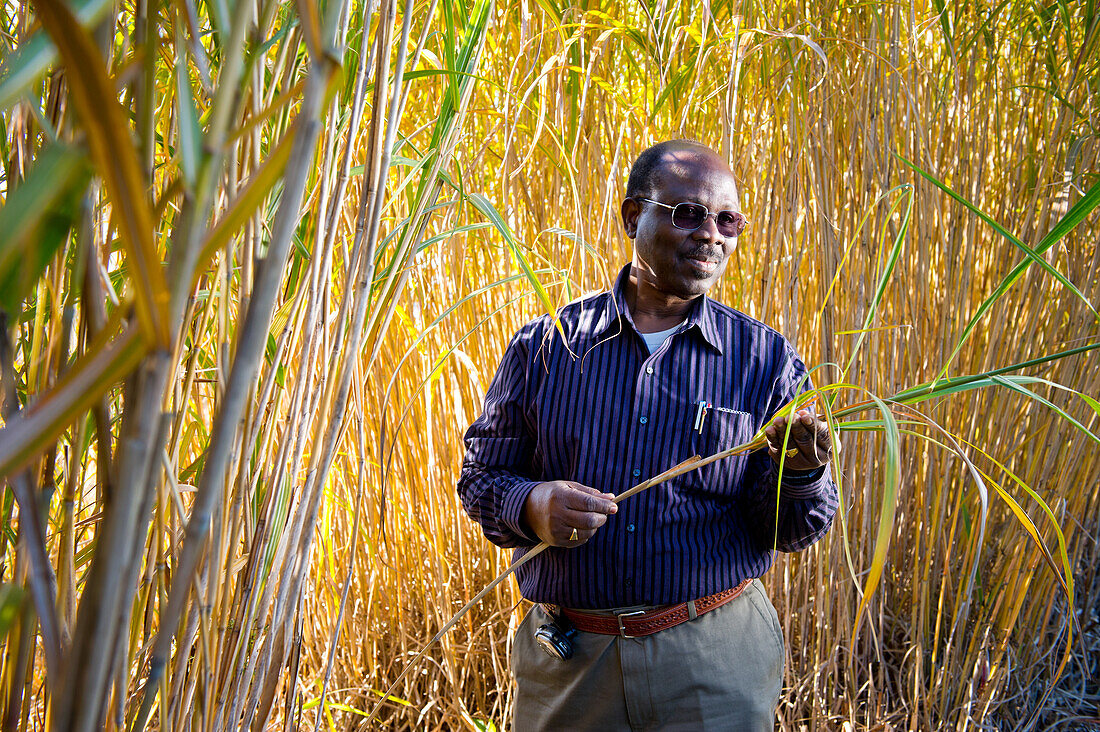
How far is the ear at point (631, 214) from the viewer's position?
3.88 feet

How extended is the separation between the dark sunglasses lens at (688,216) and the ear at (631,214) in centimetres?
9

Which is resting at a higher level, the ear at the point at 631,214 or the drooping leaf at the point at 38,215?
the ear at the point at 631,214

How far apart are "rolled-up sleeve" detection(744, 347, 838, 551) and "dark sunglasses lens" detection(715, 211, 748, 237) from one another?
0.19m

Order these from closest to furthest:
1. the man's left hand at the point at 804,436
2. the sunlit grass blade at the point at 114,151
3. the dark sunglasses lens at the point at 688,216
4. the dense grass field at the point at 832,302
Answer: the sunlit grass blade at the point at 114,151 < the man's left hand at the point at 804,436 < the dark sunglasses lens at the point at 688,216 < the dense grass field at the point at 832,302

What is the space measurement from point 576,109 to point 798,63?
612mm

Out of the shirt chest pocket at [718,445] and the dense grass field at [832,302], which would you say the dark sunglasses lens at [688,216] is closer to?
the dense grass field at [832,302]

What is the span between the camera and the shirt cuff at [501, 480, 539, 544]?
1.02 metres

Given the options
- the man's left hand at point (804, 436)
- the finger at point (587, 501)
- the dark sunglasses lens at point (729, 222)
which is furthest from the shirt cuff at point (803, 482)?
the dark sunglasses lens at point (729, 222)

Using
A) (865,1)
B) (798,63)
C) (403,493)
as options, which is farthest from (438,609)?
(865,1)

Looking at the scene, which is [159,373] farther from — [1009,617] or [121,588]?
[1009,617]

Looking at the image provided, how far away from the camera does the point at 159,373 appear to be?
18 cm

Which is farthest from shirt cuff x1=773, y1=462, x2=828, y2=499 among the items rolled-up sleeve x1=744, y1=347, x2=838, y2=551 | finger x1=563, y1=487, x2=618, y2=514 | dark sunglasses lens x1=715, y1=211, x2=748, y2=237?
dark sunglasses lens x1=715, y1=211, x2=748, y2=237

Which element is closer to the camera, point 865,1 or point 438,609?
point 865,1

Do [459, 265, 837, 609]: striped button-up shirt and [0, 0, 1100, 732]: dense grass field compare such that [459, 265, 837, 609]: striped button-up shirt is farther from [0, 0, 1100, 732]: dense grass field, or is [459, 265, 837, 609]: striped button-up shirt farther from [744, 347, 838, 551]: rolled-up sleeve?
[0, 0, 1100, 732]: dense grass field
